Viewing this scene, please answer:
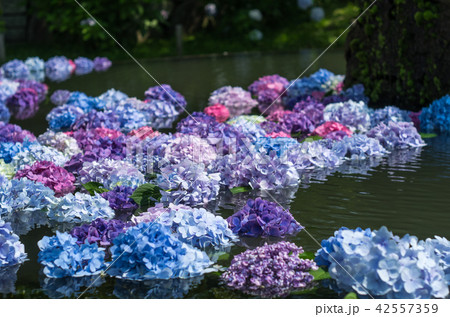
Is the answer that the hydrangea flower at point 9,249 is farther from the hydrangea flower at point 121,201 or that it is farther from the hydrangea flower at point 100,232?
the hydrangea flower at point 121,201

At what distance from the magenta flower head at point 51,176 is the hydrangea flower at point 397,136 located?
9.60 feet

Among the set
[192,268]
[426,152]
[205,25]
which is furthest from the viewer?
[205,25]

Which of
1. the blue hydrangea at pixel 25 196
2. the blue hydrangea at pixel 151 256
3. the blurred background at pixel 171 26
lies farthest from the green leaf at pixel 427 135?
the blurred background at pixel 171 26

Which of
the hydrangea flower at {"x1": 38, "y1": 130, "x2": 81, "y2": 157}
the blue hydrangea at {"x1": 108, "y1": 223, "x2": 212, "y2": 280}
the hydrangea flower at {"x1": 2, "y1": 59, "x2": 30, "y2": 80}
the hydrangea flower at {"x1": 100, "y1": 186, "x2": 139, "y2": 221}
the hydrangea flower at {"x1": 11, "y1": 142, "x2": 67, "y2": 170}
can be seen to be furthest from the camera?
the hydrangea flower at {"x1": 2, "y1": 59, "x2": 30, "y2": 80}

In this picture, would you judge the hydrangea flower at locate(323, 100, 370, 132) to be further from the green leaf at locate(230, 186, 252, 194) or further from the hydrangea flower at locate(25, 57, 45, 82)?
the hydrangea flower at locate(25, 57, 45, 82)

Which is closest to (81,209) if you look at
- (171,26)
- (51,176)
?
(51,176)

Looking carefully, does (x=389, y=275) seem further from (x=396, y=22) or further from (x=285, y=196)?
(x=396, y=22)

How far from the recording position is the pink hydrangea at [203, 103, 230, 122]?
30.1ft

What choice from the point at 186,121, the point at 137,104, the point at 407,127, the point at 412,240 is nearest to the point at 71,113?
the point at 137,104

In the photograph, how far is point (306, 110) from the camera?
826 cm

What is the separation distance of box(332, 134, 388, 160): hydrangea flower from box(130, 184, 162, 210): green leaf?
73.2 inches

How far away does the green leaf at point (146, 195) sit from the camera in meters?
5.54

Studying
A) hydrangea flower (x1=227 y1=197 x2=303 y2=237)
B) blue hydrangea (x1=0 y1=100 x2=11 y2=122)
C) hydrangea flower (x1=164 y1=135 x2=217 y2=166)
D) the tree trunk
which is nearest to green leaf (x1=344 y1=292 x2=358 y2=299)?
hydrangea flower (x1=227 y1=197 x2=303 y2=237)

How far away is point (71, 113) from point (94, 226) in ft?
14.5
